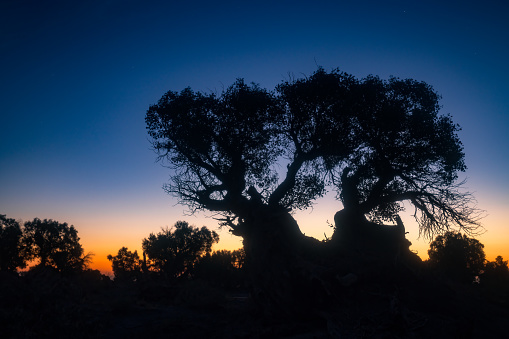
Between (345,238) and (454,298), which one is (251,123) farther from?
(454,298)

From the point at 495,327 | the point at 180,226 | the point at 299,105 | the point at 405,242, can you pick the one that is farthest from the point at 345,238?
the point at 180,226

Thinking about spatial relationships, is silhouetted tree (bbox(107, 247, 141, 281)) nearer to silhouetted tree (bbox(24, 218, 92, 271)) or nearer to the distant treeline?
the distant treeline

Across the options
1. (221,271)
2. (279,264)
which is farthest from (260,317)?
(221,271)

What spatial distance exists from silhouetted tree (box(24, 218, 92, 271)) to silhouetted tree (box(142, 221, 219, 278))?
12.4 meters

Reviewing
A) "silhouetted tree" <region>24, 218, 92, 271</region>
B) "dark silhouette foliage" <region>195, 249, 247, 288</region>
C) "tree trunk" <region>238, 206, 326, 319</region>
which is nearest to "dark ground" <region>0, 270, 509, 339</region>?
"tree trunk" <region>238, 206, 326, 319</region>

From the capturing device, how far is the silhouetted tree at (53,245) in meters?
47.7

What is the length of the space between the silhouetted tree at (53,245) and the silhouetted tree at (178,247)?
1239 centimetres

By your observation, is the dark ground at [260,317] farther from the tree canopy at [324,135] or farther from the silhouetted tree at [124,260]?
the silhouetted tree at [124,260]

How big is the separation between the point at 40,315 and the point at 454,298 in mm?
17372

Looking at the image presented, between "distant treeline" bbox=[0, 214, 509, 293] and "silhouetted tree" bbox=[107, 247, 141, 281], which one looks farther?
"silhouetted tree" bbox=[107, 247, 141, 281]

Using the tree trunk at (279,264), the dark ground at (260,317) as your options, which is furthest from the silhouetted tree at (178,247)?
the tree trunk at (279,264)

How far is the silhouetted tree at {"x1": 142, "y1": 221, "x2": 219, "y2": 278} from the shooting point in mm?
52250

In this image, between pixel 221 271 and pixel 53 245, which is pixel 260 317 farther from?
pixel 53 245

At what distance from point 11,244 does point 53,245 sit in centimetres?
609
